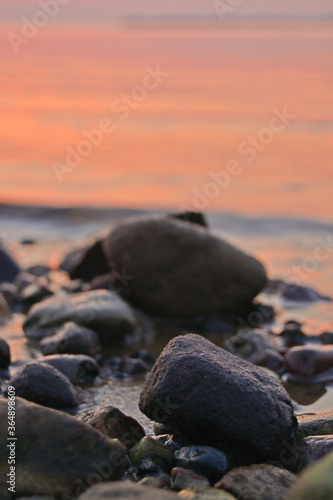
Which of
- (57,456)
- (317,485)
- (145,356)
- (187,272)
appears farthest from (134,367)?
(317,485)

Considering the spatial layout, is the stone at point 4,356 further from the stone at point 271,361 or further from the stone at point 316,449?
the stone at point 316,449

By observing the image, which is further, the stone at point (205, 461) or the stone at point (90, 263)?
the stone at point (90, 263)

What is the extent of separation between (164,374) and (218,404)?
0.29m

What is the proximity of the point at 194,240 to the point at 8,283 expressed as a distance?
1.82 metres

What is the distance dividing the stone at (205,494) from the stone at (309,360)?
6.53 ft

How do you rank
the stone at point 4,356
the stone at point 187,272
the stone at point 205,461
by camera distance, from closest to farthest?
1. the stone at point 205,461
2. the stone at point 4,356
3. the stone at point 187,272

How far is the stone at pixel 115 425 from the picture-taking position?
149 inches

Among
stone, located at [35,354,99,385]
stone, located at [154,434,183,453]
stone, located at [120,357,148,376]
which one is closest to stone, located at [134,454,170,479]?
stone, located at [154,434,183,453]

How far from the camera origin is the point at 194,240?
6383mm

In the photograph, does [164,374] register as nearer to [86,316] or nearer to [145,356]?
[145,356]

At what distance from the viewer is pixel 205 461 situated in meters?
3.54

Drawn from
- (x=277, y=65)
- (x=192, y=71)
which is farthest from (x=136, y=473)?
(x=277, y=65)

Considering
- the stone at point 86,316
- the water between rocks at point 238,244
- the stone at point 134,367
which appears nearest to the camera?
the water between rocks at point 238,244

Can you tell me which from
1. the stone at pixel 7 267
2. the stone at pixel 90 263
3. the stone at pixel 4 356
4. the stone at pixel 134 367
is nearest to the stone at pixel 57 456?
the stone at pixel 4 356
